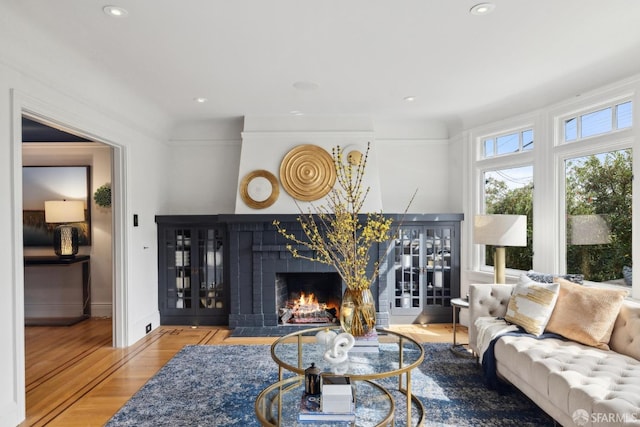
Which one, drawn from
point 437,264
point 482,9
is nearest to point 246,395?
point 437,264

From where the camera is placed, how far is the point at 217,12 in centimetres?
232

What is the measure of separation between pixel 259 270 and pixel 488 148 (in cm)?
308

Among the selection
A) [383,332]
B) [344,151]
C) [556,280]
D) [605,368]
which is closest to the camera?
[605,368]

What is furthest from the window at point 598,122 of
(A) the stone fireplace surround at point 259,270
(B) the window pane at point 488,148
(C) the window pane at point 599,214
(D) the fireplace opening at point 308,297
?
(D) the fireplace opening at point 308,297

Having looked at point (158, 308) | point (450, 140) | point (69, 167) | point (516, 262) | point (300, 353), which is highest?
point (450, 140)

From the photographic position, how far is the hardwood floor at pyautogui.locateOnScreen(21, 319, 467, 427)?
261 cm

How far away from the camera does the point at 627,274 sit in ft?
10.3

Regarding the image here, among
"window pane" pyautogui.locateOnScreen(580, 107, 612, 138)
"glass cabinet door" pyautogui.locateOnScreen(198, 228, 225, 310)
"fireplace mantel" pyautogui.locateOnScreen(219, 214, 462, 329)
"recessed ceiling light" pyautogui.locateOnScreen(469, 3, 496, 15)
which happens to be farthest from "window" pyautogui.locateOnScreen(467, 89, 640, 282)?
"glass cabinet door" pyautogui.locateOnScreen(198, 228, 225, 310)

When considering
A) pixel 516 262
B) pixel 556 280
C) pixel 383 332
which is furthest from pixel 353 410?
pixel 516 262

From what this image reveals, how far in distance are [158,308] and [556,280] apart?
4.24 meters

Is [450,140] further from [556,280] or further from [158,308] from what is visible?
[158,308]

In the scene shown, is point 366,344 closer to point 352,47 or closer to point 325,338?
point 325,338

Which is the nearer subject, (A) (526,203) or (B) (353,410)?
(B) (353,410)

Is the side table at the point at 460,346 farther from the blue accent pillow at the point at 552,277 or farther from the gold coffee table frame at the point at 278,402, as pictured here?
the gold coffee table frame at the point at 278,402
